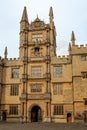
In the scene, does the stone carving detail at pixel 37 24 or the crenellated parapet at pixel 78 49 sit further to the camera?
the stone carving detail at pixel 37 24

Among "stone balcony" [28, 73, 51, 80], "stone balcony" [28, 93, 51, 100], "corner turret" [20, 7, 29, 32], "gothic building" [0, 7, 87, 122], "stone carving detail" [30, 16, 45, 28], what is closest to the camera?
"gothic building" [0, 7, 87, 122]

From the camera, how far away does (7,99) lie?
48469 millimetres

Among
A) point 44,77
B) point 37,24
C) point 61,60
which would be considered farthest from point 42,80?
point 37,24

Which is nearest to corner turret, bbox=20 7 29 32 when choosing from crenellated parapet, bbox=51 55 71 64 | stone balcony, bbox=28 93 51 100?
crenellated parapet, bbox=51 55 71 64

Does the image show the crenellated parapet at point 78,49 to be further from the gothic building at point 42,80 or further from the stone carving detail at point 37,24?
the stone carving detail at point 37,24

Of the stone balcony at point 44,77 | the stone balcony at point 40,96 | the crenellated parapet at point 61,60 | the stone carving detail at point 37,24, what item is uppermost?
the stone carving detail at point 37,24

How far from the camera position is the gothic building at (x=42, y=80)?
Answer: 44.8m

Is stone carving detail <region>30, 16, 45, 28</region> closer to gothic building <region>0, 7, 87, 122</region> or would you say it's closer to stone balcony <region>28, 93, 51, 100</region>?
gothic building <region>0, 7, 87, 122</region>

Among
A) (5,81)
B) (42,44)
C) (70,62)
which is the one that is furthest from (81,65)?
(5,81)

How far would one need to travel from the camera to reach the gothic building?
4484cm

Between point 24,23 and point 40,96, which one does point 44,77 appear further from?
point 24,23

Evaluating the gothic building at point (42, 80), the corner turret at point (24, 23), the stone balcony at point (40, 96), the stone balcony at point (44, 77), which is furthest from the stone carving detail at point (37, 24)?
the stone balcony at point (40, 96)

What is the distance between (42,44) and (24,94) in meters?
10.2

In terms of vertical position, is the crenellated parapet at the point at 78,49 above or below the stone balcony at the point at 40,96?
above
